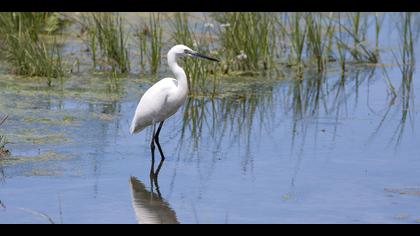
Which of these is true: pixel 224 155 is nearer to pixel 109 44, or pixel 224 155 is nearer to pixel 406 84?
pixel 406 84

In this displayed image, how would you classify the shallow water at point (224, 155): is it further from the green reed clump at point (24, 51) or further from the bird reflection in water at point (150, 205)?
the green reed clump at point (24, 51)

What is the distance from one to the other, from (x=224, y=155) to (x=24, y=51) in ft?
11.7

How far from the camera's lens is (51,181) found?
6520 mm

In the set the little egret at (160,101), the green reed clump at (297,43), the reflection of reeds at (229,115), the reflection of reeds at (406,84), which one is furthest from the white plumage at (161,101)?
the green reed clump at (297,43)

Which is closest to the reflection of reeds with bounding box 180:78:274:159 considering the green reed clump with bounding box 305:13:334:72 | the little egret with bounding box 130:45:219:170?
the little egret with bounding box 130:45:219:170

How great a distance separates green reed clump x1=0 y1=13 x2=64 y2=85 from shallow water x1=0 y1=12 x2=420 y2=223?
16 cm

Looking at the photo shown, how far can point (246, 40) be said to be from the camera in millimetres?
10422

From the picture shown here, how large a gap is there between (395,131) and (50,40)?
204 inches

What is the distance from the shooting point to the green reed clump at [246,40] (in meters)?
10.5

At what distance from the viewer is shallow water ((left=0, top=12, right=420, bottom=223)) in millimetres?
5902

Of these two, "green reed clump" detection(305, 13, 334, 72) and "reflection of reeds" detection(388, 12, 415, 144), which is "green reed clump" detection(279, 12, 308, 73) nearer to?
"green reed clump" detection(305, 13, 334, 72)

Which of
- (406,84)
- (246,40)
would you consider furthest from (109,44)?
(406,84)

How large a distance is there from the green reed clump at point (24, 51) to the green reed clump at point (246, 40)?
1.87m
